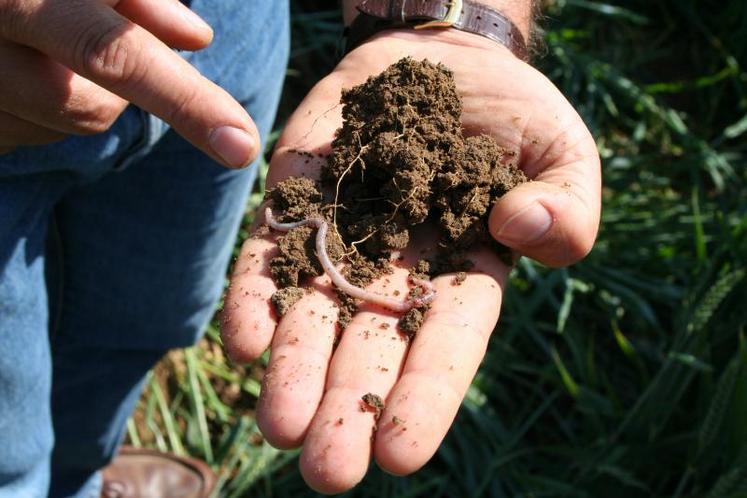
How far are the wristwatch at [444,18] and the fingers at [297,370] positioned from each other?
1246 millimetres

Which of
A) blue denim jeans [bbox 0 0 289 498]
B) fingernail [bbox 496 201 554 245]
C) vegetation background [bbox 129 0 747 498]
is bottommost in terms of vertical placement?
vegetation background [bbox 129 0 747 498]

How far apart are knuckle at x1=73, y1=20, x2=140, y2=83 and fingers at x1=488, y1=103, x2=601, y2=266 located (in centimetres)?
123

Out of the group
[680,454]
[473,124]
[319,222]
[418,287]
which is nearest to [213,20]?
[319,222]

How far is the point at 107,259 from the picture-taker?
3.65m

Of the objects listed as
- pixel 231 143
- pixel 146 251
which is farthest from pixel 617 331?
pixel 231 143

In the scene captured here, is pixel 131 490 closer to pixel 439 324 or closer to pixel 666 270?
pixel 439 324

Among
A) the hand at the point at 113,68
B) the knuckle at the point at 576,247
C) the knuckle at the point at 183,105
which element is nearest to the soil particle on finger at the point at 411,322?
the knuckle at the point at 576,247

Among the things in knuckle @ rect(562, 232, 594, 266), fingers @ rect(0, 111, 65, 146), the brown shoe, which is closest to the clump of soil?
knuckle @ rect(562, 232, 594, 266)

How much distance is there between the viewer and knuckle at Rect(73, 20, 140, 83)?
6.32ft

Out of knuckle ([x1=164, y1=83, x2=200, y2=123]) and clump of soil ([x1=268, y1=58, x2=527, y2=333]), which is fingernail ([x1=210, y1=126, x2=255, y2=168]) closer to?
knuckle ([x1=164, y1=83, x2=200, y2=123])

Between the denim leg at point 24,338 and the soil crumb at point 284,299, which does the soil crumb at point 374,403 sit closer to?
the soil crumb at point 284,299

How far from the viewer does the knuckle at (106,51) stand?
75.9 inches

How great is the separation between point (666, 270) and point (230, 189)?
10.5 feet

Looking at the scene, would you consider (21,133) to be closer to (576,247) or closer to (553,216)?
(553,216)
